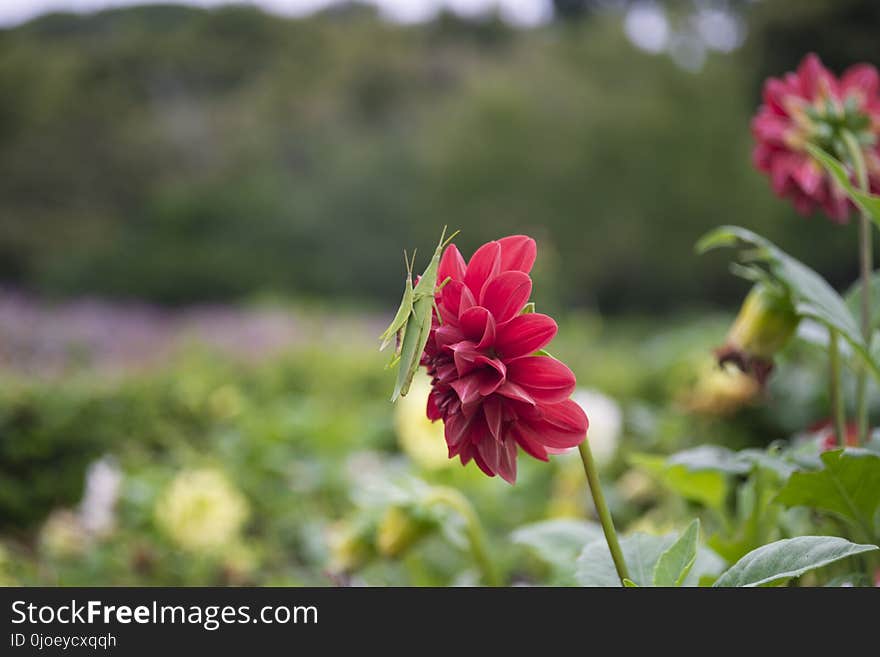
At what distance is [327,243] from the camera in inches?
348

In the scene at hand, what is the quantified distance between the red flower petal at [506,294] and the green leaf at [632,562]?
19 centimetres

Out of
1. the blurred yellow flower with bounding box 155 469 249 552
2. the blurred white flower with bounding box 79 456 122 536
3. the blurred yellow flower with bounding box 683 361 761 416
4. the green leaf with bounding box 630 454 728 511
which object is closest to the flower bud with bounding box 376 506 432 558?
the green leaf with bounding box 630 454 728 511

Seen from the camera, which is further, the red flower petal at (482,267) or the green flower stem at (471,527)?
the green flower stem at (471,527)

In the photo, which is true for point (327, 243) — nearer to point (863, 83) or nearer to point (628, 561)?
point (863, 83)

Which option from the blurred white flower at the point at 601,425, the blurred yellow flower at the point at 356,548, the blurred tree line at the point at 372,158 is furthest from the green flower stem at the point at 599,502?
the blurred tree line at the point at 372,158

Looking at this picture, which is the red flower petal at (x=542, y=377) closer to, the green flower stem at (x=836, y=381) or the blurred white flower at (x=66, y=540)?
the green flower stem at (x=836, y=381)

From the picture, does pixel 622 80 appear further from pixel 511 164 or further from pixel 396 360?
pixel 396 360

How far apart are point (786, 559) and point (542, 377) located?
0.17m

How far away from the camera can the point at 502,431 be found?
1.47 ft

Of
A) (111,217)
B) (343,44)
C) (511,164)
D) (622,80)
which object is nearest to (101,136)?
(111,217)

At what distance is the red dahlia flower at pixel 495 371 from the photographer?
1.41ft
